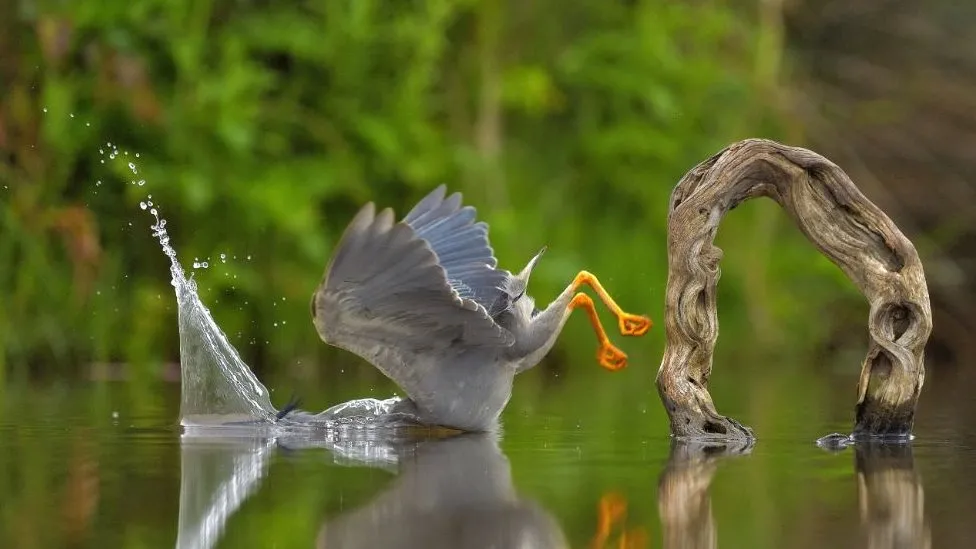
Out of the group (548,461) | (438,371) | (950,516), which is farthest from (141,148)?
(950,516)

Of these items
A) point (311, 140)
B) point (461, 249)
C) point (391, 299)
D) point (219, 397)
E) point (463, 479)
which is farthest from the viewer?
point (311, 140)

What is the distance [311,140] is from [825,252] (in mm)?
5637

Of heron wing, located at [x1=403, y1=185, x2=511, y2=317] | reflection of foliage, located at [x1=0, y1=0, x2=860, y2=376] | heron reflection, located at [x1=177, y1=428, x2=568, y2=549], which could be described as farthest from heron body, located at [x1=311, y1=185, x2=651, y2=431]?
reflection of foliage, located at [x1=0, y1=0, x2=860, y2=376]

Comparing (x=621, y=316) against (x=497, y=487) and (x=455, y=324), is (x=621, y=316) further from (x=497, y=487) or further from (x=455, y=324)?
(x=497, y=487)

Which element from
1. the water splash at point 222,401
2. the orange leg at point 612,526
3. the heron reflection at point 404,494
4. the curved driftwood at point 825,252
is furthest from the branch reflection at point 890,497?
the water splash at point 222,401

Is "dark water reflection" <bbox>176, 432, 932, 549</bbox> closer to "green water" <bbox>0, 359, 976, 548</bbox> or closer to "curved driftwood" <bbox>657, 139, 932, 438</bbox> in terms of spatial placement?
"green water" <bbox>0, 359, 976, 548</bbox>

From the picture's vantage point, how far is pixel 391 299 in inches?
226

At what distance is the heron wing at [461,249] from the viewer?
20.1ft

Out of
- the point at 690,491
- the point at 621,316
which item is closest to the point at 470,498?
the point at 690,491

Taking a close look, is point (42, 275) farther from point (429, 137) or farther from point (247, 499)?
point (247, 499)

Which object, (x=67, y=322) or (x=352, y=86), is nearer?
(x=67, y=322)

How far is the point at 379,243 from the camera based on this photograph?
5.52 meters

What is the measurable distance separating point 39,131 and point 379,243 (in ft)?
17.2

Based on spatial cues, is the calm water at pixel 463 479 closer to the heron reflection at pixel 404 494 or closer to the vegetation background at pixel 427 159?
the heron reflection at pixel 404 494
